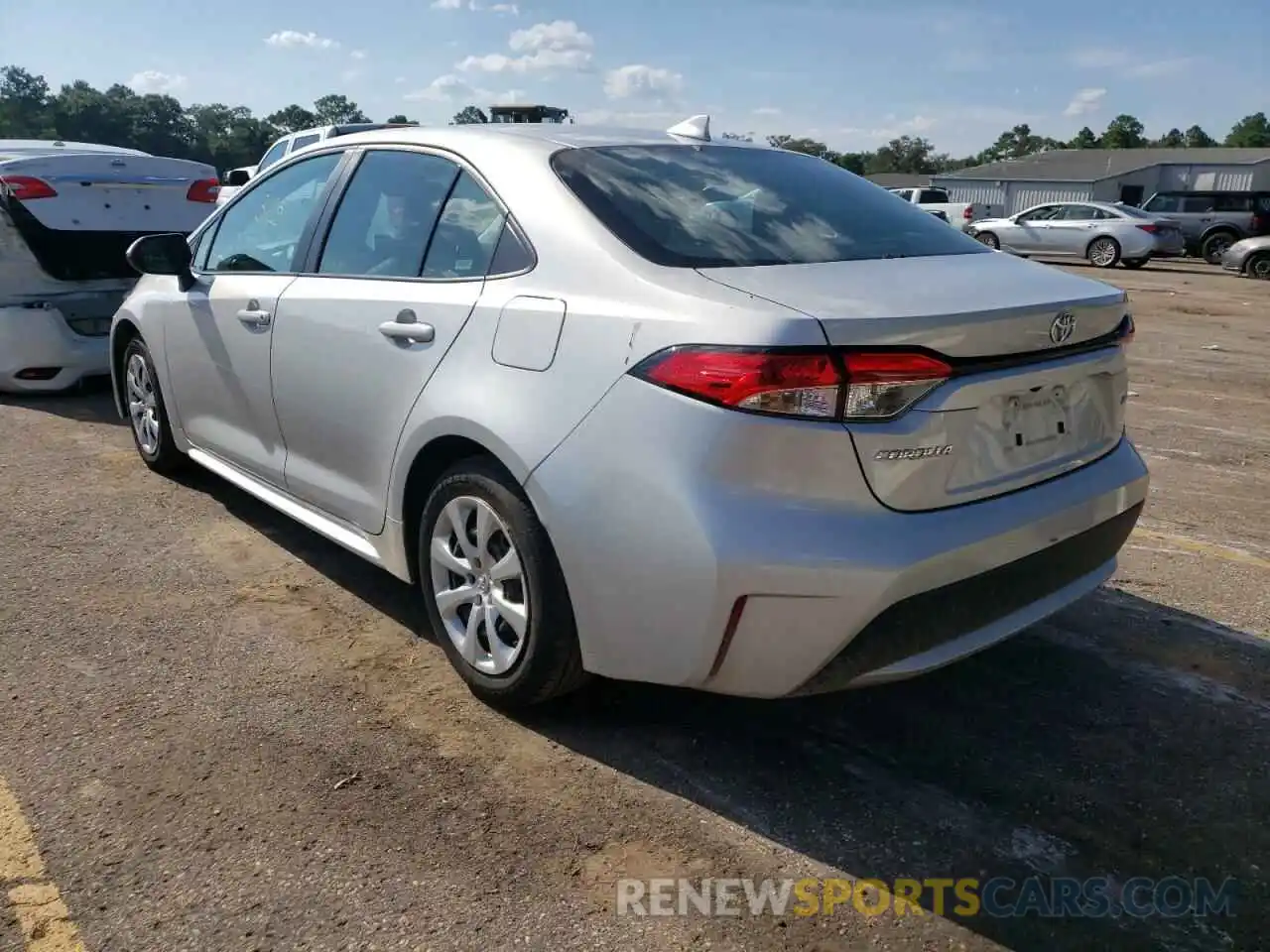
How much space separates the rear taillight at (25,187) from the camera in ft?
20.9

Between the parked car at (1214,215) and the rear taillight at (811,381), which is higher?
the parked car at (1214,215)

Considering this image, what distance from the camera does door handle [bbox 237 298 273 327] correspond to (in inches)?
149

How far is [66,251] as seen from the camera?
670cm

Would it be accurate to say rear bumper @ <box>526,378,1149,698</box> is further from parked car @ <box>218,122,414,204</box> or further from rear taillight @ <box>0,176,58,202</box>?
parked car @ <box>218,122,414,204</box>

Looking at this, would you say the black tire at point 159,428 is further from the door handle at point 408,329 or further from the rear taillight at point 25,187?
the door handle at point 408,329

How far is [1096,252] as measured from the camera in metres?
23.0

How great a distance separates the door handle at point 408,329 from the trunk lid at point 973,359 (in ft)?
2.95

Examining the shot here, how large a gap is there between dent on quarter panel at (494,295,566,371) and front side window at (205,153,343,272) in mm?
1415

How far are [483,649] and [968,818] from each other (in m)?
1.38

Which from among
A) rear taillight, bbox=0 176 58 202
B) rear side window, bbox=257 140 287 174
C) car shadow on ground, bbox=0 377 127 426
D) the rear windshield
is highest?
rear side window, bbox=257 140 287 174

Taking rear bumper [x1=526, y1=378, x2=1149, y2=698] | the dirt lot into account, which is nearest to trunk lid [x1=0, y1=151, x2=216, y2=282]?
the dirt lot

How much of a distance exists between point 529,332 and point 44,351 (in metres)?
5.33

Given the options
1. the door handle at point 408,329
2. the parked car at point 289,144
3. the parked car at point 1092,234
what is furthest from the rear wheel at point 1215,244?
the door handle at point 408,329


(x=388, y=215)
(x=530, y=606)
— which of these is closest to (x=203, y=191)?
(x=388, y=215)
